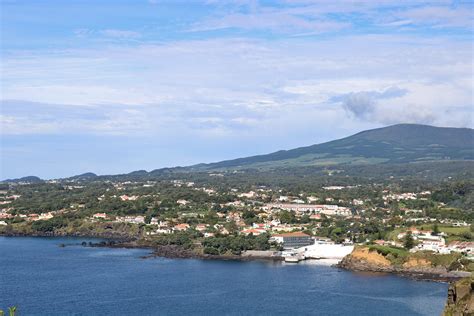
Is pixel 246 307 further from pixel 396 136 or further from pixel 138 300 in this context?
pixel 396 136

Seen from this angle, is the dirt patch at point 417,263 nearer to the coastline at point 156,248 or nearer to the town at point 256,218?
the town at point 256,218

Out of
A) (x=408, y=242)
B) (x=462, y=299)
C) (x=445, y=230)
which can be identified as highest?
(x=445, y=230)

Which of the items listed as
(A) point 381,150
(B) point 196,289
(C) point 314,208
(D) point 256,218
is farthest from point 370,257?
(A) point 381,150

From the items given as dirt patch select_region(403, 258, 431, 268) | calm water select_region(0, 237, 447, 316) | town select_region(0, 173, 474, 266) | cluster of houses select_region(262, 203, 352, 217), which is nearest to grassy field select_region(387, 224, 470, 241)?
town select_region(0, 173, 474, 266)

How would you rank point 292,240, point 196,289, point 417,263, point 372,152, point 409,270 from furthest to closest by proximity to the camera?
point 372,152
point 292,240
point 417,263
point 409,270
point 196,289

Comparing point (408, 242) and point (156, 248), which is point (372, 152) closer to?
point (156, 248)

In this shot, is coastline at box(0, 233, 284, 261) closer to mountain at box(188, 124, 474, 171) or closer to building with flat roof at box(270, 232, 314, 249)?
building with flat roof at box(270, 232, 314, 249)
